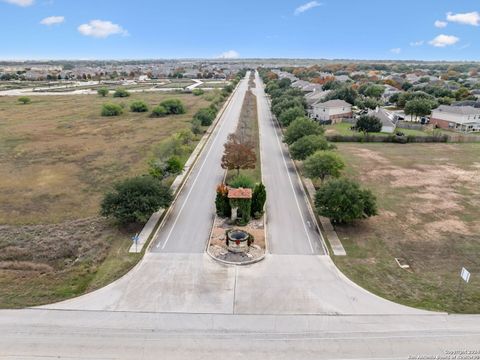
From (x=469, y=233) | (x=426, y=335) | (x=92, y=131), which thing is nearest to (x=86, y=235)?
(x=426, y=335)

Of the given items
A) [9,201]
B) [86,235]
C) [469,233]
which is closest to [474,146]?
[469,233]

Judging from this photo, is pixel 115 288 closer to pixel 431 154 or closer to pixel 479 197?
pixel 479 197

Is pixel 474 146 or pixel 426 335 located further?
pixel 474 146

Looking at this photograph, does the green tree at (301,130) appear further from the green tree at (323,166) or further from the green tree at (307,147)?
the green tree at (323,166)

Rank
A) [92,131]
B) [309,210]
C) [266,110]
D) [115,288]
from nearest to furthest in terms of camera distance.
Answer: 1. [115,288]
2. [309,210]
3. [92,131]
4. [266,110]

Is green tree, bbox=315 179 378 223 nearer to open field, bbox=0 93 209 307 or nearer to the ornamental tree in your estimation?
the ornamental tree

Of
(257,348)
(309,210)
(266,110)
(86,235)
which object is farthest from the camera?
(266,110)
